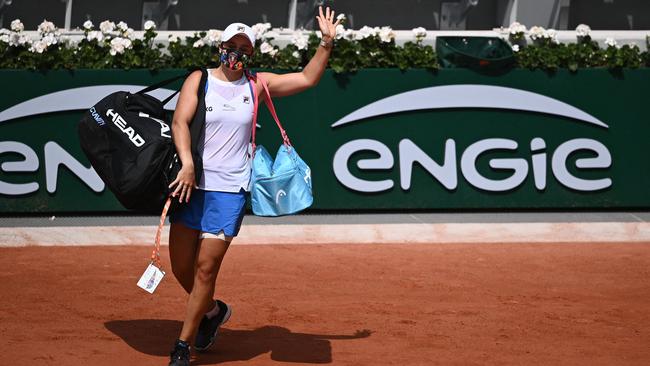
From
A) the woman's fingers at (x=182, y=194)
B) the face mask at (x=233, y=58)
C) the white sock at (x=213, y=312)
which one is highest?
the face mask at (x=233, y=58)

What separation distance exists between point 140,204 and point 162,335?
5.32 ft

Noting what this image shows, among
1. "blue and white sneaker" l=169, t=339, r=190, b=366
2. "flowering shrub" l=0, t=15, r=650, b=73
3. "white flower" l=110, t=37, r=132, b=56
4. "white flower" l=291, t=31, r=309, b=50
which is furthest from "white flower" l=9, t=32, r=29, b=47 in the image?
"blue and white sneaker" l=169, t=339, r=190, b=366

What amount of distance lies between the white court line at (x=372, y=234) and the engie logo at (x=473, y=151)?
2.35ft

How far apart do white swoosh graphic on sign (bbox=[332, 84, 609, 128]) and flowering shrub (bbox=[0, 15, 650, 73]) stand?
0.33m

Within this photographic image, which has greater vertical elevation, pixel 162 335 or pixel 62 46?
pixel 62 46

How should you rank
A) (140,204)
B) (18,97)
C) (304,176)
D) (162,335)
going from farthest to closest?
(18,97)
(162,335)
(304,176)
(140,204)

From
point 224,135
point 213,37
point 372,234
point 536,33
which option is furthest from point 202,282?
point 536,33

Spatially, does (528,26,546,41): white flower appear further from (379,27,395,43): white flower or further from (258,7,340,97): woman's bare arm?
(258,7,340,97): woman's bare arm

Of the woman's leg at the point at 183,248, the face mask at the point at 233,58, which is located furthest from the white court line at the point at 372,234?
the face mask at the point at 233,58

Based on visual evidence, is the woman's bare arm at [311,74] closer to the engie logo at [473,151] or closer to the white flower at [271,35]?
the engie logo at [473,151]

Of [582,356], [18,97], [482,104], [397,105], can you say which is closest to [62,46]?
[18,97]

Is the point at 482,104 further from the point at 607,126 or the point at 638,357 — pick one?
the point at 638,357

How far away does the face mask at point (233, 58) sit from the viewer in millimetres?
6738

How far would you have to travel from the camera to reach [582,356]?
7445mm
